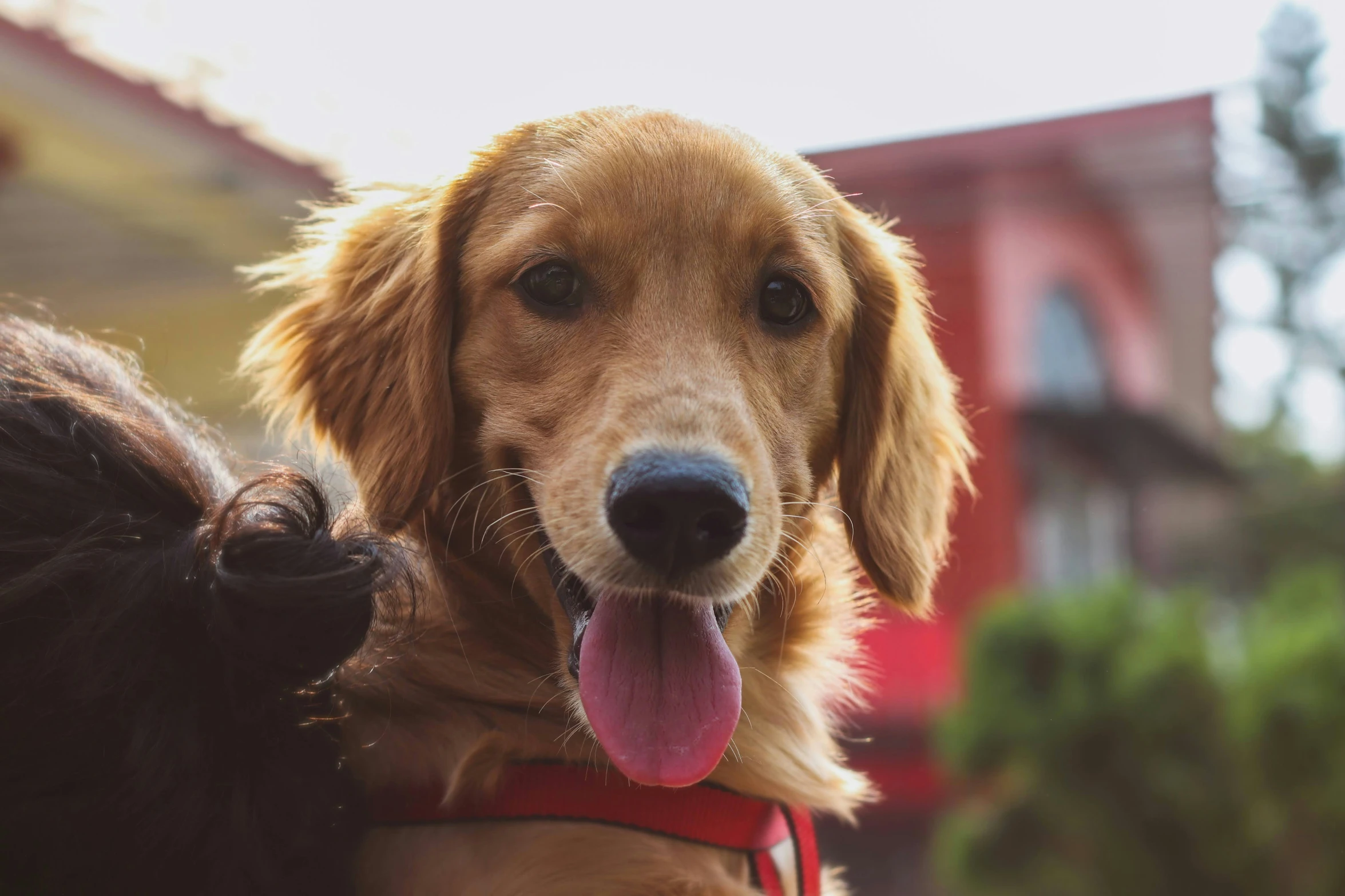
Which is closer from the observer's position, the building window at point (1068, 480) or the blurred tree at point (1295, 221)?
the building window at point (1068, 480)

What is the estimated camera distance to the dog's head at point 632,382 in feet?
6.57

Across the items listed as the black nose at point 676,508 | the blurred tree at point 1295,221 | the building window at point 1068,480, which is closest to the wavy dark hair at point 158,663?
the black nose at point 676,508

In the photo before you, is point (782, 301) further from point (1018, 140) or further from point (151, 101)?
point (1018, 140)

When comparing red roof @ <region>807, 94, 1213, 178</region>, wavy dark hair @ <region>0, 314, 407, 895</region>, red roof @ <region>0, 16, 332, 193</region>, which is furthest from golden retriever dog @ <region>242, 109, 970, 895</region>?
red roof @ <region>807, 94, 1213, 178</region>

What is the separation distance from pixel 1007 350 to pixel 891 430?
8892 millimetres

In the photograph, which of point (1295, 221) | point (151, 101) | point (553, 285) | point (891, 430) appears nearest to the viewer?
point (553, 285)

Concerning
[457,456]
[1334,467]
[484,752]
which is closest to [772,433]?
[457,456]

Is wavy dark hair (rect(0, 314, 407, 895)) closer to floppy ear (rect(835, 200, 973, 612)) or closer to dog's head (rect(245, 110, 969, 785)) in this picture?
dog's head (rect(245, 110, 969, 785))

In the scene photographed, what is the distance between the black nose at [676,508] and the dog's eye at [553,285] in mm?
482

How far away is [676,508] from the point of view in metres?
1.93

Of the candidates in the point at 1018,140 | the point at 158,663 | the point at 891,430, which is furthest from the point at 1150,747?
the point at 158,663

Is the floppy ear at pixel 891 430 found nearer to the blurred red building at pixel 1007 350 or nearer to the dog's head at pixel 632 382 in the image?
the dog's head at pixel 632 382

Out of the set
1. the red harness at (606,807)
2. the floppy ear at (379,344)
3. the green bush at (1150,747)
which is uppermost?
the floppy ear at (379,344)

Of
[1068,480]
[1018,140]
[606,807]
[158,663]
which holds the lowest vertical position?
[1068,480]
